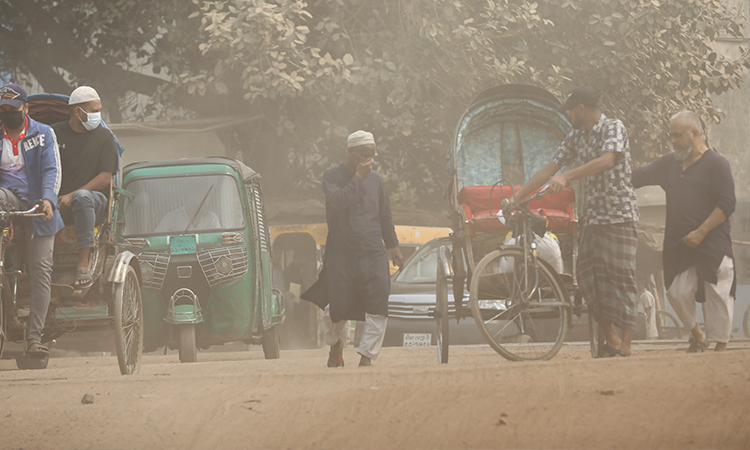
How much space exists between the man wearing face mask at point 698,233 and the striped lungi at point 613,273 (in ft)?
2.26

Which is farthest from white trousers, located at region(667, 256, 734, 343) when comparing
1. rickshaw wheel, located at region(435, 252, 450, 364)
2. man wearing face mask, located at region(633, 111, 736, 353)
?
rickshaw wheel, located at region(435, 252, 450, 364)

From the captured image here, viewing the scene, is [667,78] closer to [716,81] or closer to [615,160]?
[716,81]

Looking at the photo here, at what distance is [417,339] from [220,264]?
277 cm

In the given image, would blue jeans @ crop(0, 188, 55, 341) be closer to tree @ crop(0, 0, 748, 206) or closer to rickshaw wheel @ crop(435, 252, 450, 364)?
rickshaw wheel @ crop(435, 252, 450, 364)

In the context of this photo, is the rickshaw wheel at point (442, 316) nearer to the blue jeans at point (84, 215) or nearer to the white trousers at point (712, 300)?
the white trousers at point (712, 300)

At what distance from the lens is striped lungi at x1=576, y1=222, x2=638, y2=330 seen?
21.3 feet

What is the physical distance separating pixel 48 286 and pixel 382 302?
8.13 feet

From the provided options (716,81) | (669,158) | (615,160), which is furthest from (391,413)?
(716,81)

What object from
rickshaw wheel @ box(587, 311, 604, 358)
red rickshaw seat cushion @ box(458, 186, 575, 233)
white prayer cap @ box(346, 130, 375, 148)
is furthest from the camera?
red rickshaw seat cushion @ box(458, 186, 575, 233)

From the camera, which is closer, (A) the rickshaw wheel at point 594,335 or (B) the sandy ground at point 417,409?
(B) the sandy ground at point 417,409

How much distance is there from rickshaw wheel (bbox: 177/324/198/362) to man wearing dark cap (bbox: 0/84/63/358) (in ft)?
9.59

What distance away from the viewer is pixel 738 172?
79.9ft

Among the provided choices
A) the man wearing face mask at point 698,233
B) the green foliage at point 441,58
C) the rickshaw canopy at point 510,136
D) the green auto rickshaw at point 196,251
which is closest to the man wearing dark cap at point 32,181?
the green auto rickshaw at point 196,251

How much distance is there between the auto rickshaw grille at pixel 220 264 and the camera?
9.07 m
